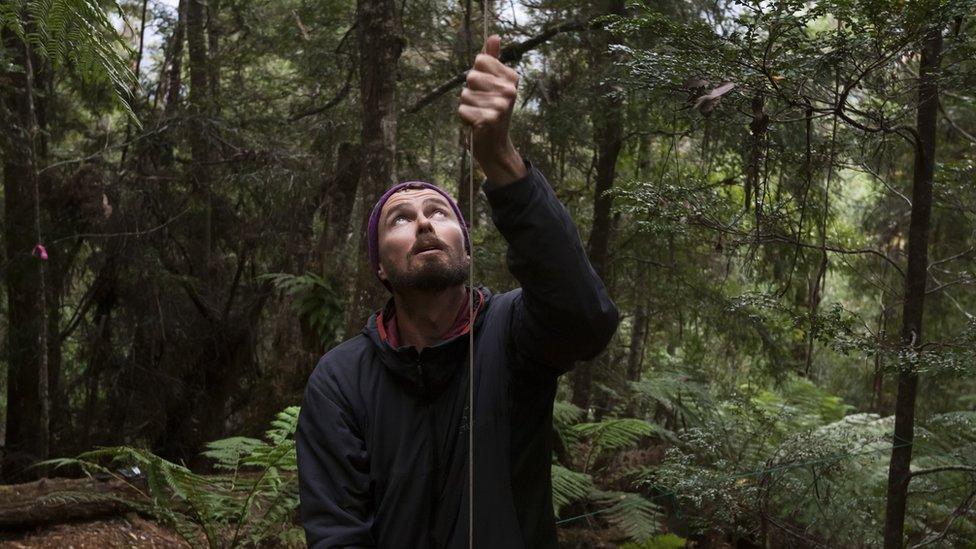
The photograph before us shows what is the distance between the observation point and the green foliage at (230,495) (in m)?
4.93

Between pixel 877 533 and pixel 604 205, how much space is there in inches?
151

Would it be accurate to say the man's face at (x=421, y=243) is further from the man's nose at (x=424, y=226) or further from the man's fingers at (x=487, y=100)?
the man's fingers at (x=487, y=100)

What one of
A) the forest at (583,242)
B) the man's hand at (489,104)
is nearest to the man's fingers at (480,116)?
the man's hand at (489,104)

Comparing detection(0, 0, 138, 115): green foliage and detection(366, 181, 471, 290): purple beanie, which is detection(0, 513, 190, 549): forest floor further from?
detection(366, 181, 471, 290): purple beanie

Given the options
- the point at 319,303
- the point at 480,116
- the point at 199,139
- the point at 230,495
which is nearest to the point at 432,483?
the point at 480,116

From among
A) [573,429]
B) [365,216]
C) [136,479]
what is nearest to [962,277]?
[573,429]

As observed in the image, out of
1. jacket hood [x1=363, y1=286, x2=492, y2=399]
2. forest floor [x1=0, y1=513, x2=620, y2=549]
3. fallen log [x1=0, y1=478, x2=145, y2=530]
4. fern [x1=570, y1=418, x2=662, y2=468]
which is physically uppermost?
jacket hood [x1=363, y1=286, x2=492, y2=399]

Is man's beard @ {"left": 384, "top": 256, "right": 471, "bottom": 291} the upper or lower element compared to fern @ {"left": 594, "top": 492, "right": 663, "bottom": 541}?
upper

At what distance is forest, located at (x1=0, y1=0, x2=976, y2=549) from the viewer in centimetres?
420

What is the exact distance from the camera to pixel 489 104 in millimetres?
1862

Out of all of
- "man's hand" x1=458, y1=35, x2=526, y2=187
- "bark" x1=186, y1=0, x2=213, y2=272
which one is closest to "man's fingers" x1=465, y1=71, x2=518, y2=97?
"man's hand" x1=458, y1=35, x2=526, y2=187

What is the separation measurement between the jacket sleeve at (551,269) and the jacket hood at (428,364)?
350mm

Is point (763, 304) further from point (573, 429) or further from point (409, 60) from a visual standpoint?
point (409, 60)

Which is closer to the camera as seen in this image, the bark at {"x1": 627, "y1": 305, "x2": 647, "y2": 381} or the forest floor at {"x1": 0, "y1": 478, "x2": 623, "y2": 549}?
the forest floor at {"x1": 0, "y1": 478, "x2": 623, "y2": 549}
